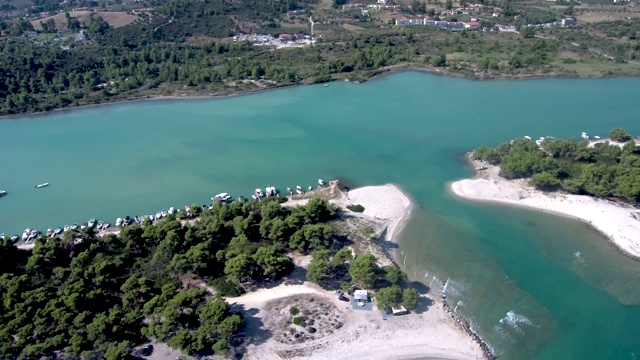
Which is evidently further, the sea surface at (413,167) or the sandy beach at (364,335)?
the sea surface at (413,167)

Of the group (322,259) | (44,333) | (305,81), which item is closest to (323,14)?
(305,81)

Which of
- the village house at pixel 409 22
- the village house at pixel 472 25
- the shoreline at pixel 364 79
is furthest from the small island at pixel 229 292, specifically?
the village house at pixel 409 22

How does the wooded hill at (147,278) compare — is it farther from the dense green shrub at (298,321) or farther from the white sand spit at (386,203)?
the white sand spit at (386,203)

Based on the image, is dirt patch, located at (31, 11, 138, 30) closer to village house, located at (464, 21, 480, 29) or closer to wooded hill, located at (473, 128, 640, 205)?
village house, located at (464, 21, 480, 29)

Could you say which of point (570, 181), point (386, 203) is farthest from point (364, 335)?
point (570, 181)

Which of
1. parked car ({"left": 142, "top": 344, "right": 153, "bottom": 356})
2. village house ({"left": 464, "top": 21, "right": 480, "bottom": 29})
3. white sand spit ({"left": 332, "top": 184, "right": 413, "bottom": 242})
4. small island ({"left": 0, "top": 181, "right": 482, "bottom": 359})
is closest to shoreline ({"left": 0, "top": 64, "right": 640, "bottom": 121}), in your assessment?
village house ({"left": 464, "top": 21, "right": 480, "bottom": 29})

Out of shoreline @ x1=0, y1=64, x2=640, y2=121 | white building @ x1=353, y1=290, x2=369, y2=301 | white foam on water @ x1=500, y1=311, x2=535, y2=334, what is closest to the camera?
white foam on water @ x1=500, y1=311, x2=535, y2=334

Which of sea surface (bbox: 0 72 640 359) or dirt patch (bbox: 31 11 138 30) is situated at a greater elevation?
dirt patch (bbox: 31 11 138 30)
